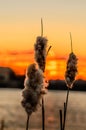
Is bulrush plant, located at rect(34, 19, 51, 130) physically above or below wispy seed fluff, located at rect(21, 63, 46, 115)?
above

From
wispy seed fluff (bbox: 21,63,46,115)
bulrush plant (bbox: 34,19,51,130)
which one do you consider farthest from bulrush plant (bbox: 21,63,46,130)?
bulrush plant (bbox: 34,19,51,130)

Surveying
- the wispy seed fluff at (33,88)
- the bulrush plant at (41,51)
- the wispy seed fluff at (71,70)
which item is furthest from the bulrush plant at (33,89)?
the wispy seed fluff at (71,70)

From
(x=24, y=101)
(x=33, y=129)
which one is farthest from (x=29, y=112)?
(x=33, y=129)

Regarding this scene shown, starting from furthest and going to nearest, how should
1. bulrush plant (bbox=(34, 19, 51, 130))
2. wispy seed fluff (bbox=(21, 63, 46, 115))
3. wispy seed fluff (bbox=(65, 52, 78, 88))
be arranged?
wispy seed fluff (bbox=(65, 52, 78, 88)), bulrush plant (bbox=(34, 19, 51, 130)), wispy seed fluff (bbox=(21, 63, 46, 115))

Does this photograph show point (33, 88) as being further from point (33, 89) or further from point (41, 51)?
point (41, 51)

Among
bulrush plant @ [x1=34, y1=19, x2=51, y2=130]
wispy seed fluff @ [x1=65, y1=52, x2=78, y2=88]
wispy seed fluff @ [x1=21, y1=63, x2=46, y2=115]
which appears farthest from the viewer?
wispy seed fluff @ [x1=65, y1=52, x2=78, y2=88]

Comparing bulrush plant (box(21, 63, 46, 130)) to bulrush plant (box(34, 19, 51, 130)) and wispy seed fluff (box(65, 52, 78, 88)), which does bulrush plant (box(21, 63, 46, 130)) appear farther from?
wispy seed fluff (box(65, 52, 78, 88))
